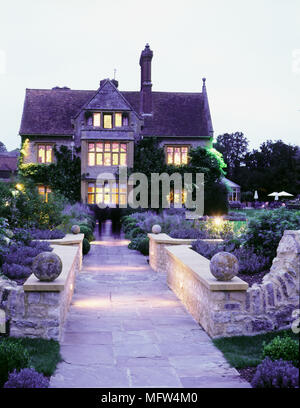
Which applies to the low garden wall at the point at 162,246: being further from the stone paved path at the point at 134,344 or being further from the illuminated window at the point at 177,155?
the illuminated window at the point at 177,155

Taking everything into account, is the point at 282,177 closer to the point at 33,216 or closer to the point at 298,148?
the point at 298,148

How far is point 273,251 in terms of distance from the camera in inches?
338

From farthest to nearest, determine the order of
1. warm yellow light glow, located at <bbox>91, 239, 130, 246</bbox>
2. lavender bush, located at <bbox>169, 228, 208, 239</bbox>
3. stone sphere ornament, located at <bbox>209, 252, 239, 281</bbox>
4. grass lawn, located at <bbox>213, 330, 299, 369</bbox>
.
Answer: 1. warm yellow light glow, located at <bbox>91, 239, 130, 246</bbox>
2. lavender bush, located at <bbox>169, 228, 208, 239</bbox>
3. stone sphere ornament, located at <bbox>209, 252, 239, 281</bbox>
4. grass lawn, located at <bbox>213, 330, 299, 369</bbox>

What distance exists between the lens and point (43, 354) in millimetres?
5328

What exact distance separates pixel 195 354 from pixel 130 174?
2562 centimetres

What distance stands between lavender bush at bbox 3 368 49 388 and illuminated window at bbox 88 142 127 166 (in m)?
27.6

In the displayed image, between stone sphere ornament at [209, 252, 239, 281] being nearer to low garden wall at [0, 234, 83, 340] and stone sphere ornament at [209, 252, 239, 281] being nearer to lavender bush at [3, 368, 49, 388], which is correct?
low garden wall at [0, 234, 83, 340]

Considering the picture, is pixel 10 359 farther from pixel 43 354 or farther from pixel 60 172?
pixel 60 172

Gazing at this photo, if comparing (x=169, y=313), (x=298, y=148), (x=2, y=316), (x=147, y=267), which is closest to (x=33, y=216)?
(x=147, y=267)

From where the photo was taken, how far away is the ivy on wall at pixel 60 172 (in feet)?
102

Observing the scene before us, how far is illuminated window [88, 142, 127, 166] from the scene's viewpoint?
31.3 m

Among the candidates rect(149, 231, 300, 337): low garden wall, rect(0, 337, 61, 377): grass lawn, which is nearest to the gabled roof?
rect(149, 231, 300, 337): low garden wall

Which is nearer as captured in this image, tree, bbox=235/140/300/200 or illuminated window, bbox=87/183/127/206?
illuminated window, bbox=87/183/127/206

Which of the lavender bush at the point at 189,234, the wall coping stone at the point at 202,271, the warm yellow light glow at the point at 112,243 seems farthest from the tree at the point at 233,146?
the wall coping stone at the point at 202,271
